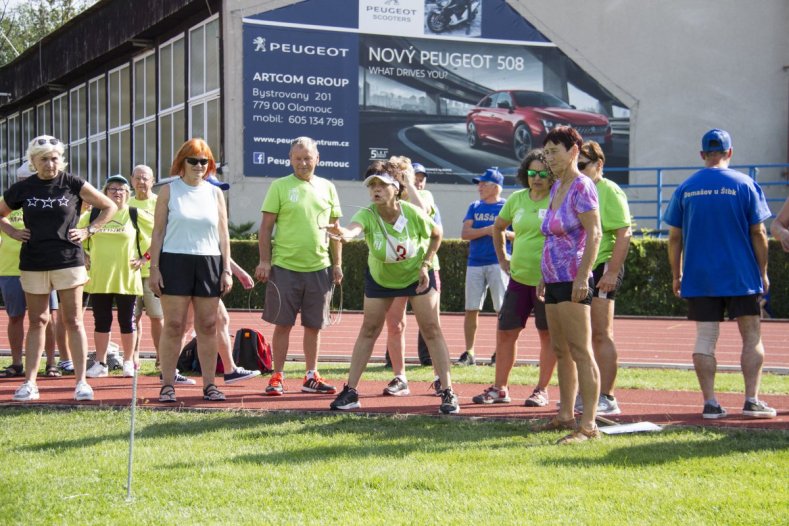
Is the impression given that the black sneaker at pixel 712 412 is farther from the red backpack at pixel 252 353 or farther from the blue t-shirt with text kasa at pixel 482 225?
the red backpack at pixel 252 353

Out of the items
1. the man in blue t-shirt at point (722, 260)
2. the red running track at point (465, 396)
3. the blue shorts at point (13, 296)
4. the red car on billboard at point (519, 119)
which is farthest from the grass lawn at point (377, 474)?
the red car on billboard at point (519, 119)

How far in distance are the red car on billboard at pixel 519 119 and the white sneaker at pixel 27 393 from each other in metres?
18.4

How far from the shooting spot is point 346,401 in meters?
8.31

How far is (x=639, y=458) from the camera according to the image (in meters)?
6.39

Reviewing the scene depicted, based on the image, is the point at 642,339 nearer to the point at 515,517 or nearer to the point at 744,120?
the point at 515,517

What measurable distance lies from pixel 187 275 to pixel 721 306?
4.04 metres

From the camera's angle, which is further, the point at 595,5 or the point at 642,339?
the point at 595,5

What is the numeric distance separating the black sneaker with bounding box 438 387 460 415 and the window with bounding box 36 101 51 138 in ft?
114

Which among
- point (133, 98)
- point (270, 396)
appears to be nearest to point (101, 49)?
point (133, 98)

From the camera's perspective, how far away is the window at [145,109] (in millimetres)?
30062

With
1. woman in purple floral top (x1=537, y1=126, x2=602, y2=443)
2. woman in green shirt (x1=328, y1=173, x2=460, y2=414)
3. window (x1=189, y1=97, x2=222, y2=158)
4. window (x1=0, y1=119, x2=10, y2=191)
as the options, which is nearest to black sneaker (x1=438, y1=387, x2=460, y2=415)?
woman in green shirt (x1=328, y1=173, x2=460, y2=414)

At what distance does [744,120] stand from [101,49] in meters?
17.8

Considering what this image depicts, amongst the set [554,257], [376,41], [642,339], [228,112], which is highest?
[376,41]

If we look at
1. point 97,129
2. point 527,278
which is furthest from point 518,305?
point 97,129
